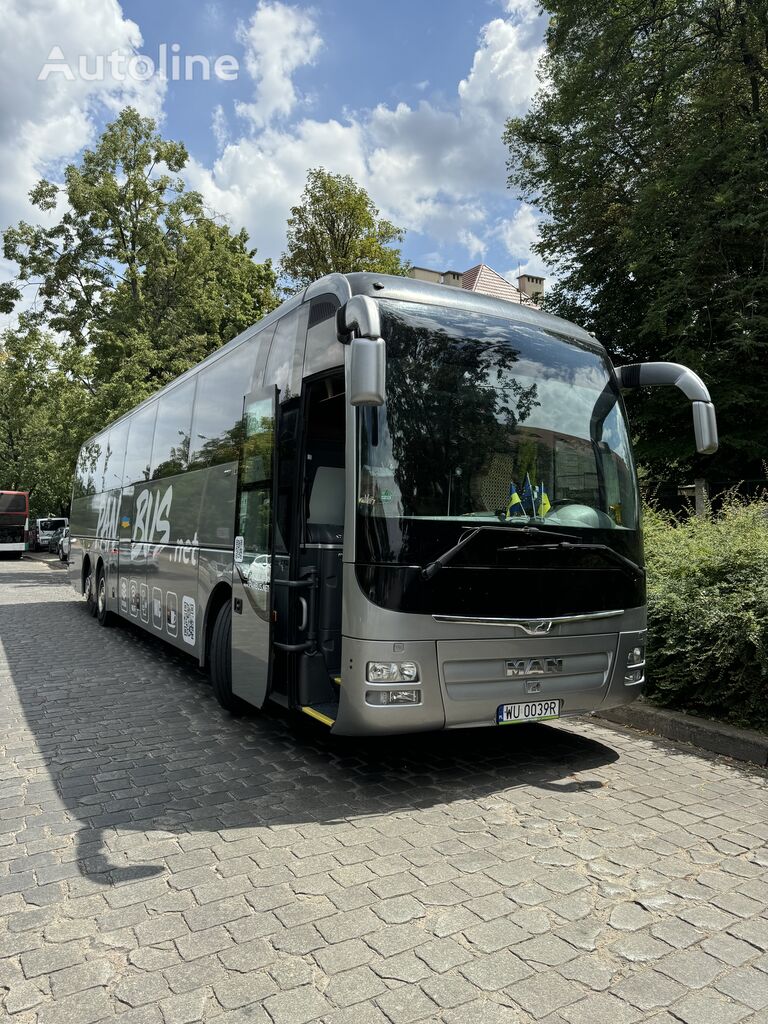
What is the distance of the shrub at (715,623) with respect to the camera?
5.90 m

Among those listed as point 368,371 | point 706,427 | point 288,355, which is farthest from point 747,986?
point 288,355

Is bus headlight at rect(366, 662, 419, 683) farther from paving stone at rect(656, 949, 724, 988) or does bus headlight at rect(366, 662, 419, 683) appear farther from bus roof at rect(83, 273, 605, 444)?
bus roof at rect(83, 273, 605, 444)

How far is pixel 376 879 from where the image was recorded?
373 centimetres

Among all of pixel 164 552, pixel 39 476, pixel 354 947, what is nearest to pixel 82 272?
pixel 164 552

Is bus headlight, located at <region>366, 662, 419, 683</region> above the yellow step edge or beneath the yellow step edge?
above

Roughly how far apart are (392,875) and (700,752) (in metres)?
3.20

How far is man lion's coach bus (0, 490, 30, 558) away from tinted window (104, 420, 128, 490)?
2798 centimetres

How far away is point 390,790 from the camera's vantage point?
500cm

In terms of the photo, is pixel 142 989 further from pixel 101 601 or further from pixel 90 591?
pixel 90 591

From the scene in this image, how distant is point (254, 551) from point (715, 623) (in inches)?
151

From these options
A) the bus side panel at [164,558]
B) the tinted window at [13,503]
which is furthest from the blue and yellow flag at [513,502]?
the tinted window at [13,503]

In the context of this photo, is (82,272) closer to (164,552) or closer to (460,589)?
(164,552)

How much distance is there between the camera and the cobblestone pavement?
9.25 feet

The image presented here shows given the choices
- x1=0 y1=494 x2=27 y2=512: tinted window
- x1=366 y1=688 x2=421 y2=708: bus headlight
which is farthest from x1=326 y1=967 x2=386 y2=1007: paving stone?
x1=0 y1=494 x2=27 y2=512: tinted window
